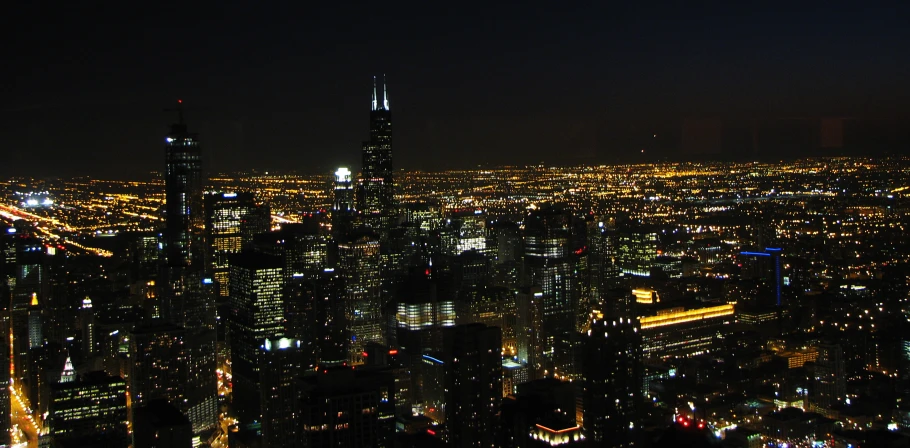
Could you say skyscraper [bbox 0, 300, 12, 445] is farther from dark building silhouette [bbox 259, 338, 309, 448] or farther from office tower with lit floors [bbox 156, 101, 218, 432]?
dark building silhouette [bbox 259, 338, 309, 448]

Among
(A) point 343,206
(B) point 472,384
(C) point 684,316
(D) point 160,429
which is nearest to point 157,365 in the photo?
(D) point 160,429

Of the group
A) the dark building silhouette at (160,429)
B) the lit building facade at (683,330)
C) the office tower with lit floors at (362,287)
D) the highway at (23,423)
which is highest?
the office tower with lit floors at (362,287)

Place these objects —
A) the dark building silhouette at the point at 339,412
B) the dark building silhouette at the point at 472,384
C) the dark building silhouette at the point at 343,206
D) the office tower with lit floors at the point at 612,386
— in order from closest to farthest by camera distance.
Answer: the dark building silhouette at the point at 339,412, the office tower with lit floors at the point at 612,386, the dark building silhouette at the point at 472,384, the dark building silhouette at the point at 343,206

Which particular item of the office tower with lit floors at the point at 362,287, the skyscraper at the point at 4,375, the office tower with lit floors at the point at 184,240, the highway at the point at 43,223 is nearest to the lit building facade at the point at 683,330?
the office tower with lit floors at the point at 362,287

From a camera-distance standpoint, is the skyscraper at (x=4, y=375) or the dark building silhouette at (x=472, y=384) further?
the skyscraper at (x=4, y=375)

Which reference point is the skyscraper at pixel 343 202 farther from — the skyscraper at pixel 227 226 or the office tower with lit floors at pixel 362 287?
the skyscraper at pixel 227 226

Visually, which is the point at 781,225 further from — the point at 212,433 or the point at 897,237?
the point at 212,433

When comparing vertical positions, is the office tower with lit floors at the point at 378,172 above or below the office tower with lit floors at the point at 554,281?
above
